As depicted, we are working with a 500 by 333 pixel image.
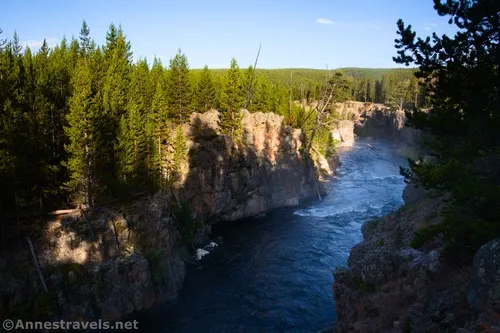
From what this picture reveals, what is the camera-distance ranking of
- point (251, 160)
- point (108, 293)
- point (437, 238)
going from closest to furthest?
point (437, 238) → point (108, 293) → point (251, 160)

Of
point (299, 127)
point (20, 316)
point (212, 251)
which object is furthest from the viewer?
point (299, 127)

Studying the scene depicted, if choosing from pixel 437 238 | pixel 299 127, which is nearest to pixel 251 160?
pixel 299 127

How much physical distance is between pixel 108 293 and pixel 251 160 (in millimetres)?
33179

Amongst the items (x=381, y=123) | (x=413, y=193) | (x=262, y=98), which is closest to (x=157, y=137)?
(x=413, y=193)

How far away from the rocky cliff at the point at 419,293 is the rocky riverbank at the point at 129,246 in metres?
18.9

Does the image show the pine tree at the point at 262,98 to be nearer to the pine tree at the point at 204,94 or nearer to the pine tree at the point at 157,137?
the pine tree at the point at 204,94

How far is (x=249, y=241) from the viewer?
49.2m

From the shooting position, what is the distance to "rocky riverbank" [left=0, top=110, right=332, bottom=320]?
90.7 feet

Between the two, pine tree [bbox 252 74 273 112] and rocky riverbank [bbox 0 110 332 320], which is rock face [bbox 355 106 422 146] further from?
rocky riverbank [bbox 0 110 332 320]

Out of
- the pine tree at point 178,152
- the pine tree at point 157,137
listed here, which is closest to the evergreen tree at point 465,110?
the pine tree at point 157,137

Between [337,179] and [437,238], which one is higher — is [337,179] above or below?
below

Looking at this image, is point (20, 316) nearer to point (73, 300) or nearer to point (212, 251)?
point (73, 300)

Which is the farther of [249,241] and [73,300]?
[249,241]
